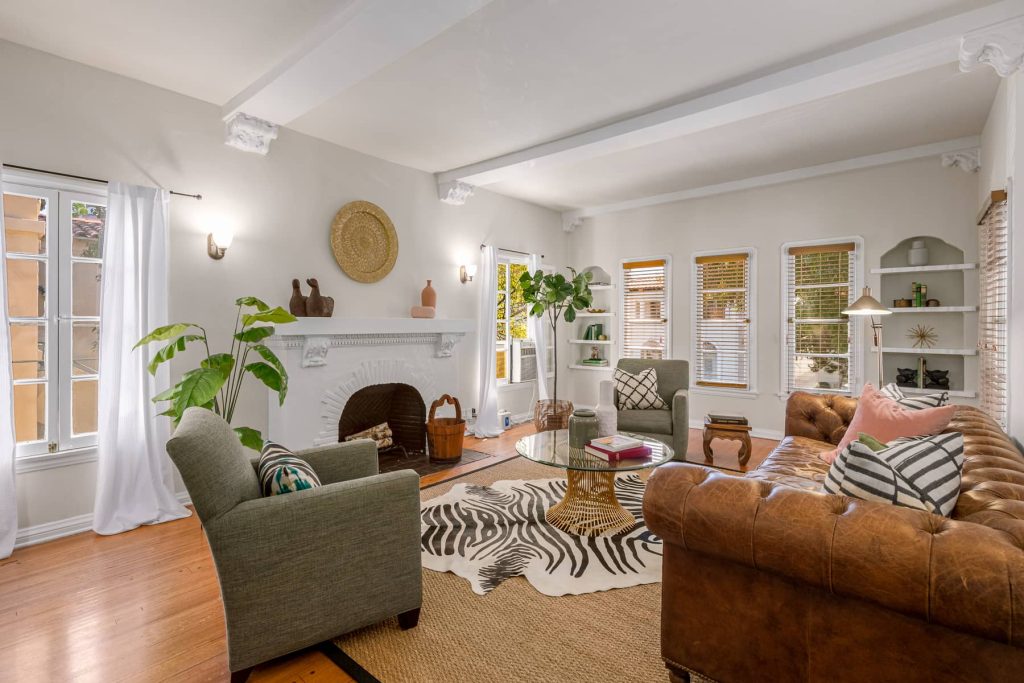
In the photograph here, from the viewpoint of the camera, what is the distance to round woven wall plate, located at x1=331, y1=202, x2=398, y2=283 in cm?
443

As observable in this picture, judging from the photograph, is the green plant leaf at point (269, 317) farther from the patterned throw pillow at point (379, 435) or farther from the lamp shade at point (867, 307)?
the lamp shade at point (867, 307)

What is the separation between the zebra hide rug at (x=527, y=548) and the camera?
246 centimetres

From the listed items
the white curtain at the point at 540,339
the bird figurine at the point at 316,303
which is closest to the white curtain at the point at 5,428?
the bird figurine at the point at 316,303

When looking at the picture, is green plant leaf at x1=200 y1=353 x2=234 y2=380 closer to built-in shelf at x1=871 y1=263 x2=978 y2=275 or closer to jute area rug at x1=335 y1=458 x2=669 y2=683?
jute area rug at x1=335 y1=458 x2=669 y2=683

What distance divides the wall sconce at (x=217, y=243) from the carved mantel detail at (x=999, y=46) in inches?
182

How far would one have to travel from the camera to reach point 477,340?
18.9ft

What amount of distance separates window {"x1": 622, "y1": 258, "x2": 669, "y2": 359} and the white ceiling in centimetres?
187

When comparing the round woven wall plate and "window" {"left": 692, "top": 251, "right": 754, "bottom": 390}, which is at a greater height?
the round woven wall plate

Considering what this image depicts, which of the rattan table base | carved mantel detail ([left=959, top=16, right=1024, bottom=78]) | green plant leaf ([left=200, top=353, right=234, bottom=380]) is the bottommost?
the rattan table base

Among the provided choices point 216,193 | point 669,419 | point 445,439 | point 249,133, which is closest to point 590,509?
point 669,419

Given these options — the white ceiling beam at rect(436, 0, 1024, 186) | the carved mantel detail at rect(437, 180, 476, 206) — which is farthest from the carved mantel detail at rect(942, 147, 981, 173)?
the carved mantel detail at rect(437, 180, 476, 206)

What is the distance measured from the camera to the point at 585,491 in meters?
3.10

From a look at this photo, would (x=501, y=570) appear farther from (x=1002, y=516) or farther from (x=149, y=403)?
(x=149, y=403)

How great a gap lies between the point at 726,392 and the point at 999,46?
3824mm
